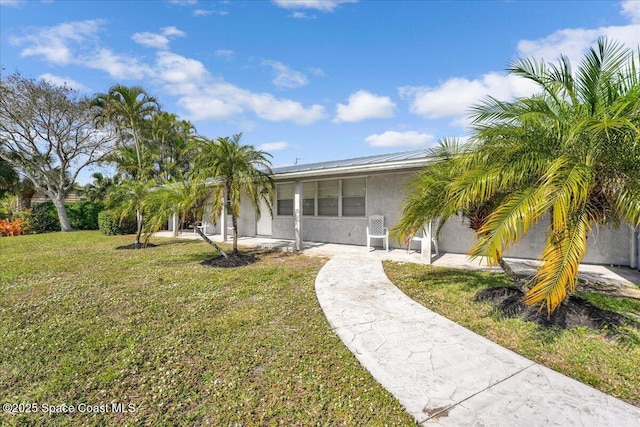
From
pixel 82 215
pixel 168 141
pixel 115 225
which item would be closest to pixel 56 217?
pixel 82 215

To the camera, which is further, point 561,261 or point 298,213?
point 298,213

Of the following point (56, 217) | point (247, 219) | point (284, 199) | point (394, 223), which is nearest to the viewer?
point (394, 223)

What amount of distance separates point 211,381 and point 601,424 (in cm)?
Answer: 328

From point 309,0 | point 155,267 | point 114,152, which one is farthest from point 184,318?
point 114,152

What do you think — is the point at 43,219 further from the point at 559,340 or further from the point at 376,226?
the point at 559,340

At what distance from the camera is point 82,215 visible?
72.5 ft

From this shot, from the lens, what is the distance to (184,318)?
4.65 m

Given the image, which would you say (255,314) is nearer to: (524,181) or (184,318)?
(184,318)

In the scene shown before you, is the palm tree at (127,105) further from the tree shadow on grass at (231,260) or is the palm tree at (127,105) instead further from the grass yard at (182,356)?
the grass yard at (182,356)

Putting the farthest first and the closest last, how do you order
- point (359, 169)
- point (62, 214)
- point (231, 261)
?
point (62, 214) < point (359, 169) < point (231, 261)

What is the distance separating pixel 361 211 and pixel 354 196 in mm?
612

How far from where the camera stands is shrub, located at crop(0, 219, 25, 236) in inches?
721

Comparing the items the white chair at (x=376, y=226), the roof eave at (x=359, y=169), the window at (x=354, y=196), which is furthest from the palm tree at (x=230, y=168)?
the white chair at (x=376, y=226)

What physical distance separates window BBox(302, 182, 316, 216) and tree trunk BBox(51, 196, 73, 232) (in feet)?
60.6
